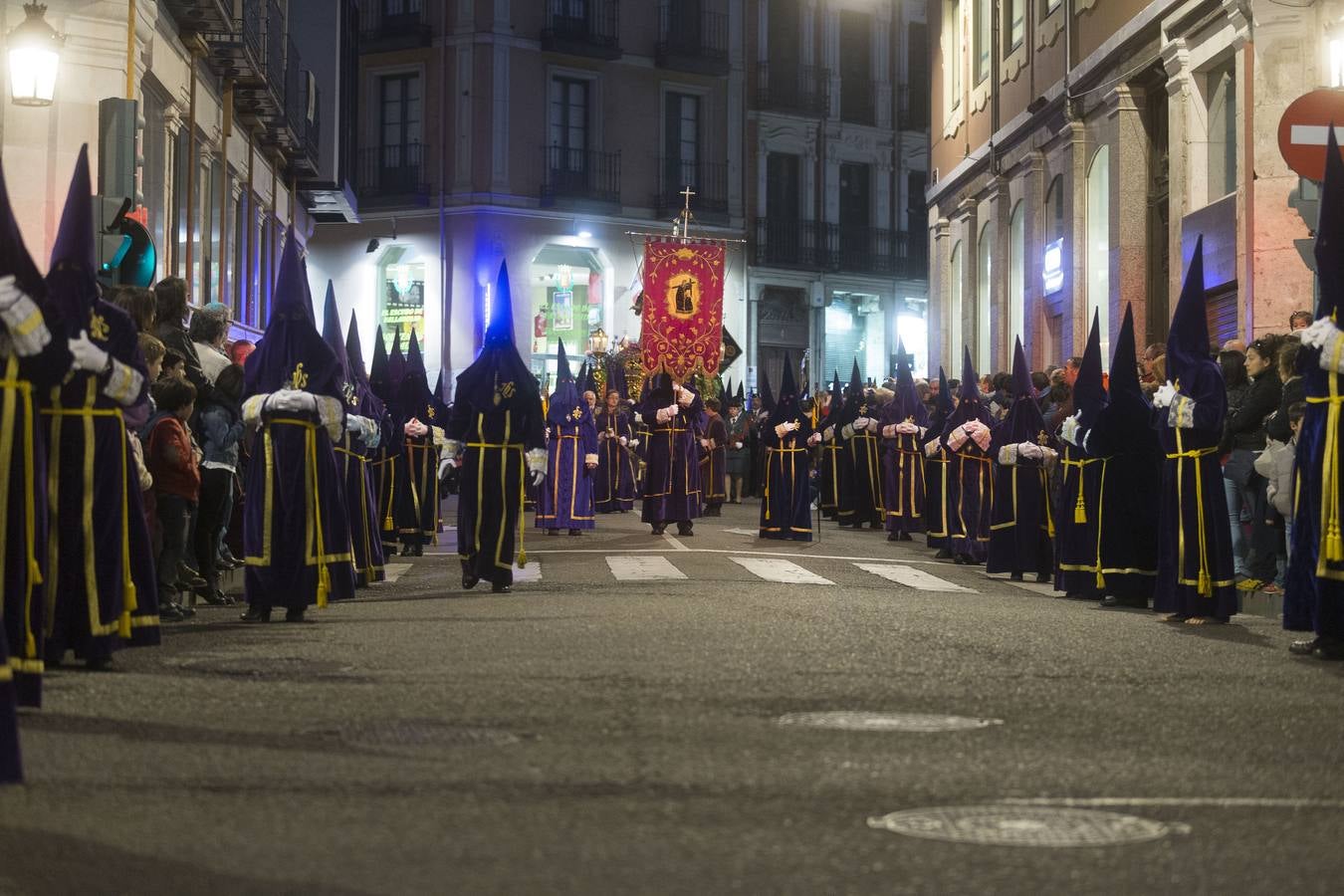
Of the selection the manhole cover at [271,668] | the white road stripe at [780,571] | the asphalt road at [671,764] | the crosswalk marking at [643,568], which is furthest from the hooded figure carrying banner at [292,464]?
the white road stripe at [780,571]

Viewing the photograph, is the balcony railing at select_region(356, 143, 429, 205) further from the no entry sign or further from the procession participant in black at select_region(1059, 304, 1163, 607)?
the no entry sign

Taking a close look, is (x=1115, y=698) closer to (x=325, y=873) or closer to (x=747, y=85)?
(x=325, y=873)

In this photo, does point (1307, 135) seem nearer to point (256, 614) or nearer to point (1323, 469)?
point (1323, 469)

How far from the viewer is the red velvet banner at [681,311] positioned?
41.6 metres

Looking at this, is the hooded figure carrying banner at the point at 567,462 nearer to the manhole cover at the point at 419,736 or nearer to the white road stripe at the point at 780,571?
the white road stripe at the point at 780,571

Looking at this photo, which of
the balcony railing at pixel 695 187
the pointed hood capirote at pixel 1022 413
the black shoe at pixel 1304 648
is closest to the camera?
the black shoe at pixel 1304 648

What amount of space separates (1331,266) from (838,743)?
16.0 ft

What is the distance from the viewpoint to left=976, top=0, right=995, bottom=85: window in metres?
38.2

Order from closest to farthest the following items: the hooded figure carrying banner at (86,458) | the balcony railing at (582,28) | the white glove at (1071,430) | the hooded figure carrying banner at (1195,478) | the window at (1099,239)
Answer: the hooded figure carrying banner at (86,458) → the hooded figure carrying banner at (1195,478) → the white glove at (1071,430) → the window at (1099,239) → the balcony railing at (582,28)

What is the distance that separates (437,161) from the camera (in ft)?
171

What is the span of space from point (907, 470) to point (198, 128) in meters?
10.3

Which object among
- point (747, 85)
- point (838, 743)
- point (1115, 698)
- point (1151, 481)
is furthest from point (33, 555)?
point (747, 85)

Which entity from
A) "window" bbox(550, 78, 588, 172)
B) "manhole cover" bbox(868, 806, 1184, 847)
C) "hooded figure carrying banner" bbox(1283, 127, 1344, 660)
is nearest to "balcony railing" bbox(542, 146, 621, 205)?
"window" bbox(550, 78, 588, 172)

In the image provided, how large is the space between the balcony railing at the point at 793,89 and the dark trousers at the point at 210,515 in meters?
44.0
